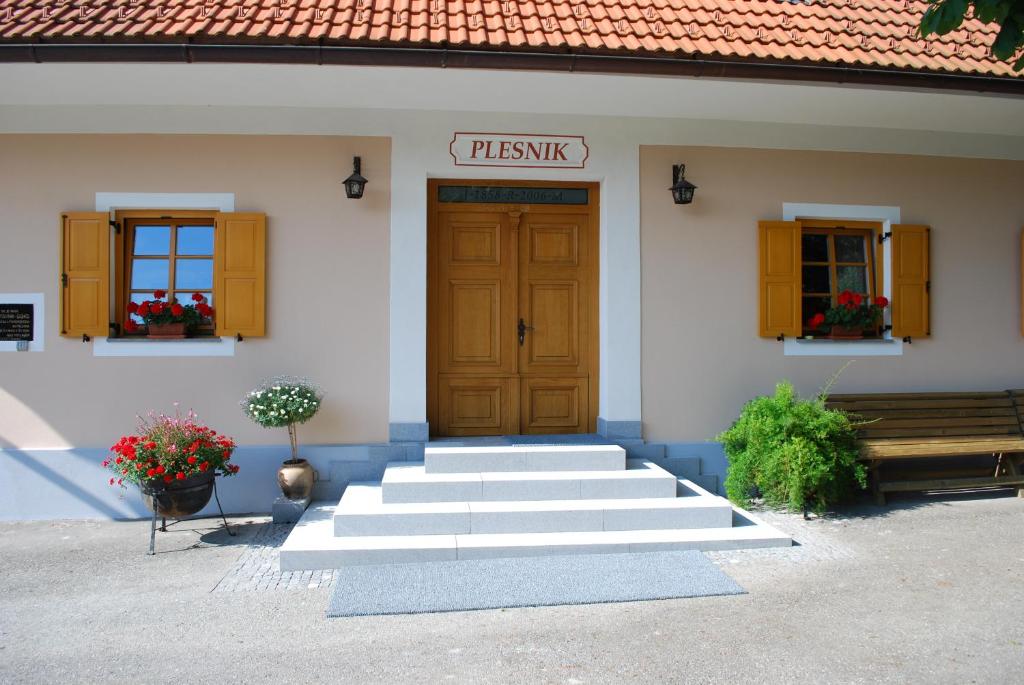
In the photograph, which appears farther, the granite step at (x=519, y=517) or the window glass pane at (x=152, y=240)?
the window glass pane at (x=152, y=240)

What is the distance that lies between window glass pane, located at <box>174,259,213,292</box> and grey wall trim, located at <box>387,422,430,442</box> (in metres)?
2.07

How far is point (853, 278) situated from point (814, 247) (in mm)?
513

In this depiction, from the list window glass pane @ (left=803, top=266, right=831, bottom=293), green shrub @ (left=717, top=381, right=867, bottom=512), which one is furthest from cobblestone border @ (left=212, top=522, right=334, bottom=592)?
window glass pane @ (left=803, top=266, right=831, bottom=293)

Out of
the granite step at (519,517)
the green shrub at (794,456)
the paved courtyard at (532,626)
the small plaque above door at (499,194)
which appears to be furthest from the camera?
the small plaque above door at (499,194)

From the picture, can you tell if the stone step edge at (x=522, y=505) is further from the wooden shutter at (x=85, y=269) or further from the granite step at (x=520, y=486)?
the wooden shutter at (x=85, y=269)

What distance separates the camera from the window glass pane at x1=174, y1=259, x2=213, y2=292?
258 inches

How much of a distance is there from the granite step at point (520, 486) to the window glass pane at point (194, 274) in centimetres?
248

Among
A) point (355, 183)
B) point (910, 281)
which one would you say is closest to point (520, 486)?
point (355, 183)

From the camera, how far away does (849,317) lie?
6.97 meters

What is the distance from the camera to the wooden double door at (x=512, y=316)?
6.86 meters

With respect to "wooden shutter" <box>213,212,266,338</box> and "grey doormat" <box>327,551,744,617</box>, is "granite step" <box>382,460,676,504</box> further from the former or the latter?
"wooden shutter" <box>213,212,266,338</box>

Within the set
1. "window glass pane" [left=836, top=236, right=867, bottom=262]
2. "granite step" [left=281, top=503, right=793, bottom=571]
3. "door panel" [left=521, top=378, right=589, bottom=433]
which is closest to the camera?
"granite step" [left=281, top=503, right=793, bottom=571]

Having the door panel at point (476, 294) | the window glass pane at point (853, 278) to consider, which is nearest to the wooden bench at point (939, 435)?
the window glass pane at point (853, 278)

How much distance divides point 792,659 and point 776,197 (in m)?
4.69
